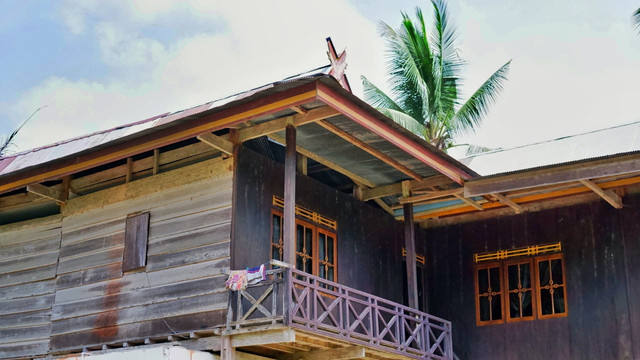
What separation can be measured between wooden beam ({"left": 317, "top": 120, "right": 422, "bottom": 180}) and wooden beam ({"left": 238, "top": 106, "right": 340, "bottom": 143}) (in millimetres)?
241

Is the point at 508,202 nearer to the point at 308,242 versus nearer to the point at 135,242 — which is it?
the point at 308,242

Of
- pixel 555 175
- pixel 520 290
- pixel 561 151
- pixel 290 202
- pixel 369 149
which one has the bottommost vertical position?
pixel 520 290

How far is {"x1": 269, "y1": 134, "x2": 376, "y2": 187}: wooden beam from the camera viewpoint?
12655mm

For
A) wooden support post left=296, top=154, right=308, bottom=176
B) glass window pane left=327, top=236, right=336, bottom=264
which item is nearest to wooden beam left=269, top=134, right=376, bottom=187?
wooden support post left=296, top=154, right=308, bottom=176

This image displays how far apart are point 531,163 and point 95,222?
7397 millimetres

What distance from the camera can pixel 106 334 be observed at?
12.8m

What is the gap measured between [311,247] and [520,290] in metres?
4.23

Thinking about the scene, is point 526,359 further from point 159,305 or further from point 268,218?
point 159,305

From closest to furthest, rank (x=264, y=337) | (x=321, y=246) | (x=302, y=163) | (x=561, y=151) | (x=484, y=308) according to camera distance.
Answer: (x=264, y=337) < (x=321, y=246) < (x=302, y=163) < (x=561, y=151) < (x=484, y=308)

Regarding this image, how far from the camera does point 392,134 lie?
1209cm

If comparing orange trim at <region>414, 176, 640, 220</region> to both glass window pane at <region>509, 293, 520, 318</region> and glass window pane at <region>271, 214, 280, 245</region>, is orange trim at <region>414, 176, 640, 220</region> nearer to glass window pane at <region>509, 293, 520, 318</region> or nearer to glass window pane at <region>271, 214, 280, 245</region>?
glass window pane at <region>509, 293, 520, 318</region>

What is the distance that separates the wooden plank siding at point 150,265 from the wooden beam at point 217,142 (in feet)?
0.84

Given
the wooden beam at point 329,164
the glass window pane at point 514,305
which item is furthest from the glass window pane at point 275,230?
the glass window pane at point 514,305

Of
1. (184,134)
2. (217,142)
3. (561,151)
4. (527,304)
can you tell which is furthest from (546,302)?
(184,134)
